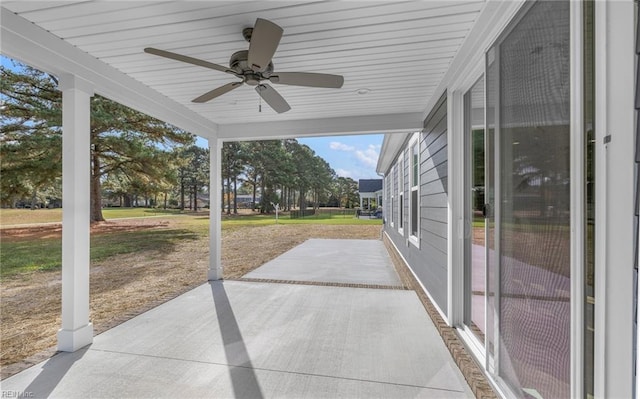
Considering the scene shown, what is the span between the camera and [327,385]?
214 centimetres

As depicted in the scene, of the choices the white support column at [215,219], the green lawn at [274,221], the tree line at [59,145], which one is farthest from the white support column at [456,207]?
the green lawn at [274,221]

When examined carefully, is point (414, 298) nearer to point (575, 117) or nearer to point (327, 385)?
point (327, 385)

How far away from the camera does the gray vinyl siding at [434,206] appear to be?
3.22m

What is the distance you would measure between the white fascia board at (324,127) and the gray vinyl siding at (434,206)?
0.36 m

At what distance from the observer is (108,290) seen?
4.90 m

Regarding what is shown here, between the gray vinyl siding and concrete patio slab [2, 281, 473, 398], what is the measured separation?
1.47 ft

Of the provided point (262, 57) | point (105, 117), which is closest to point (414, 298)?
point (262, 57)

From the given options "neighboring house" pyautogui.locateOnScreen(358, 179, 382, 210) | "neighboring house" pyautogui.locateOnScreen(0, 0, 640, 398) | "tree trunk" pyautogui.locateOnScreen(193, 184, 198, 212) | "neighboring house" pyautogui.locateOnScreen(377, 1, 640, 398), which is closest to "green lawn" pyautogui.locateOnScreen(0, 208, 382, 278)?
"neighboring house" pyautogui.locateOnScreen(0, 0, 640, 398)

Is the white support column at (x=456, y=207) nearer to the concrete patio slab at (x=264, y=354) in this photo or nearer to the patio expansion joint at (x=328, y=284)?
the concrete patio slab at (x=264, y=354)

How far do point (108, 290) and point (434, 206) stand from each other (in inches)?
208

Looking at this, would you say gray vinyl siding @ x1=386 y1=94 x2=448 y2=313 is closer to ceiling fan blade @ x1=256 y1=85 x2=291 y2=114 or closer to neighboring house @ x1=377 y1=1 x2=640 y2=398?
neighboring house @ x1=377 y1=1 x2=640 y2=398

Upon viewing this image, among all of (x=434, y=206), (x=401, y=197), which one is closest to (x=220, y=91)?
(x=434, y=206)

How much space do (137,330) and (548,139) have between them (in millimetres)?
3717

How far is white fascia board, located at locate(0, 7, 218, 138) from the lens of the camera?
7.06ft
